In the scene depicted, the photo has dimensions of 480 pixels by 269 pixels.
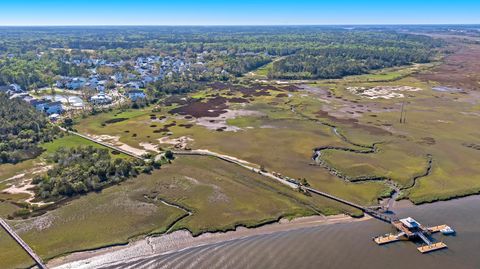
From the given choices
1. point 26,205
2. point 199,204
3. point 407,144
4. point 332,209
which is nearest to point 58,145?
point 26,205

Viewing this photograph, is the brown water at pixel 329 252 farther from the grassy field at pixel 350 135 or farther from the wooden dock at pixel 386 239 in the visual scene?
the grassy field at pixel 350 135

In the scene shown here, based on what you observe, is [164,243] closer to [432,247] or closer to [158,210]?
[158,210]

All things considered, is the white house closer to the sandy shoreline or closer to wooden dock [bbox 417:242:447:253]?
the sandy shoreline

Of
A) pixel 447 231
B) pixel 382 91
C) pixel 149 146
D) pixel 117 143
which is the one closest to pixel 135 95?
pixel 117 143

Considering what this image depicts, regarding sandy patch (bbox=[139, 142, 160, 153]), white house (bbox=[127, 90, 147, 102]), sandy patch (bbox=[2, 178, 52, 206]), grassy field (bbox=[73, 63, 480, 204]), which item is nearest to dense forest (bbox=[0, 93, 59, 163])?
grassy field (bbox=[73, 63, 480, 204])

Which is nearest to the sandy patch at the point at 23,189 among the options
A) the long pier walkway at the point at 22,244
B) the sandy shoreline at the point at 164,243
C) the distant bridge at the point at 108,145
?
the long pier walkway at the point at 22,244

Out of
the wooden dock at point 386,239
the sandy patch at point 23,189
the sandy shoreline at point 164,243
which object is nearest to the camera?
the sandy shoreline at point 164,243
